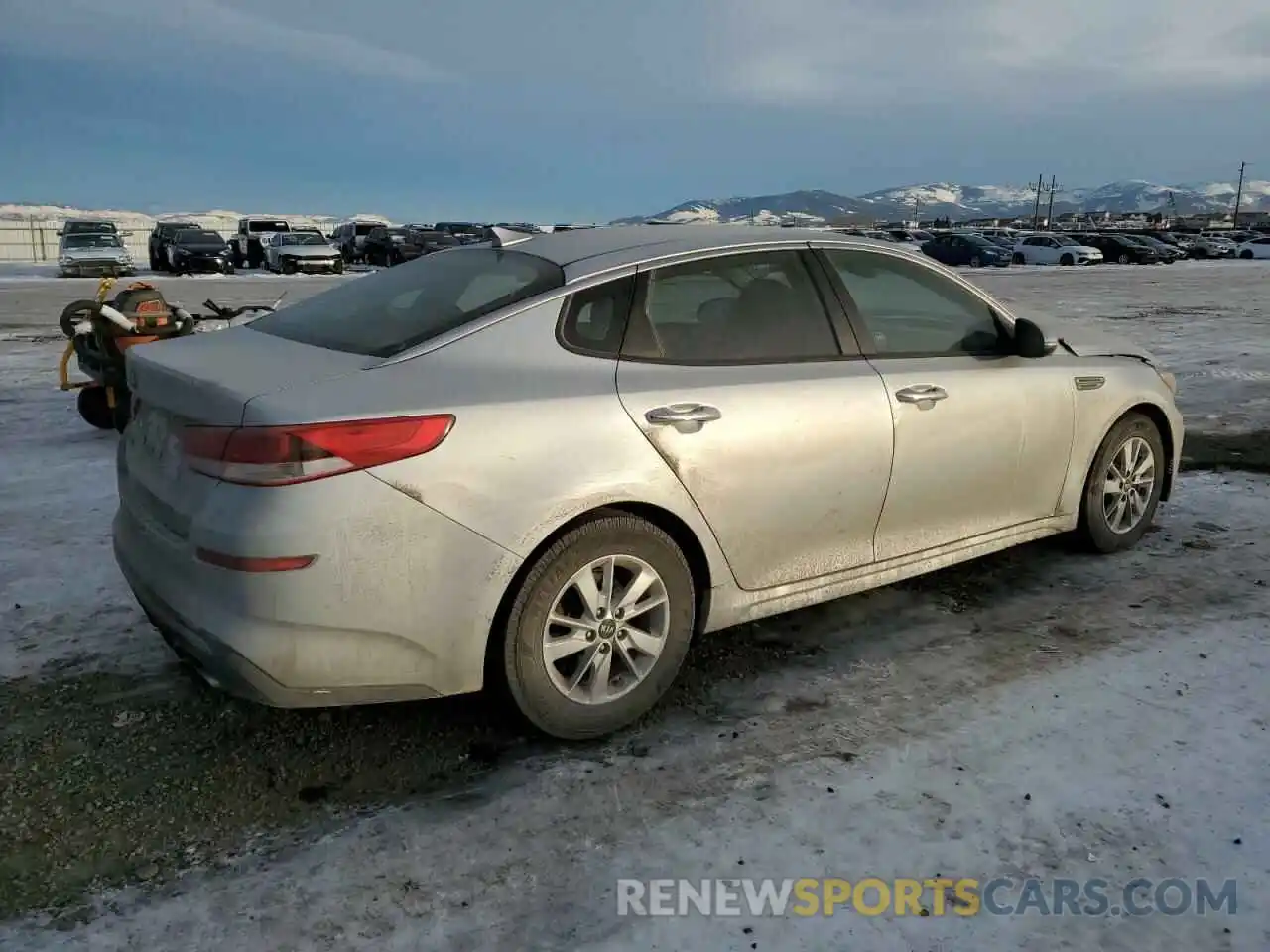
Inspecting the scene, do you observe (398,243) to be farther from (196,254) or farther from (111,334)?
(111,334)

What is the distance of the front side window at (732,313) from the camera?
3281mm

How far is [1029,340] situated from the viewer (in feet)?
13.4

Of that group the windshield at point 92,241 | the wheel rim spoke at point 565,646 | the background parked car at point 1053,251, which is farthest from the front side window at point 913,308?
the background parked car at point 1053,251

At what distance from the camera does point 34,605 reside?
13.5 ft

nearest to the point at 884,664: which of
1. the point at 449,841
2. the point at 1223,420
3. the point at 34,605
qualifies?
the point at 449,841

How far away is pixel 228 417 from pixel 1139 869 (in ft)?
8.63

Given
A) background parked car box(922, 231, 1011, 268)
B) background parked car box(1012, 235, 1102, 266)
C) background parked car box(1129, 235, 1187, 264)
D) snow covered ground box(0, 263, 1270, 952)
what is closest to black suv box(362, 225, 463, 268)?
background parked car box(922, 231, 1011, 268)

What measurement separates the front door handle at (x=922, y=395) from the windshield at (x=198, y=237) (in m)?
32.9

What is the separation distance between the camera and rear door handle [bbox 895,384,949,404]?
3.67 metres

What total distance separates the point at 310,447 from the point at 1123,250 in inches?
1926

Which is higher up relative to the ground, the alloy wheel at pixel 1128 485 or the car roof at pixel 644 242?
the car roof at pixel 644 242

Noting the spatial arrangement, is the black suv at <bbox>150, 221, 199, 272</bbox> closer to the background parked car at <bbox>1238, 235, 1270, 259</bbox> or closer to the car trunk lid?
the car trunk lid

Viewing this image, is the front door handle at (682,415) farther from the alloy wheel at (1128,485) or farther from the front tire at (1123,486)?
the alloy wheel at (1128,485)

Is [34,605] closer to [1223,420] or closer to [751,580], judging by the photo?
[751,580]
